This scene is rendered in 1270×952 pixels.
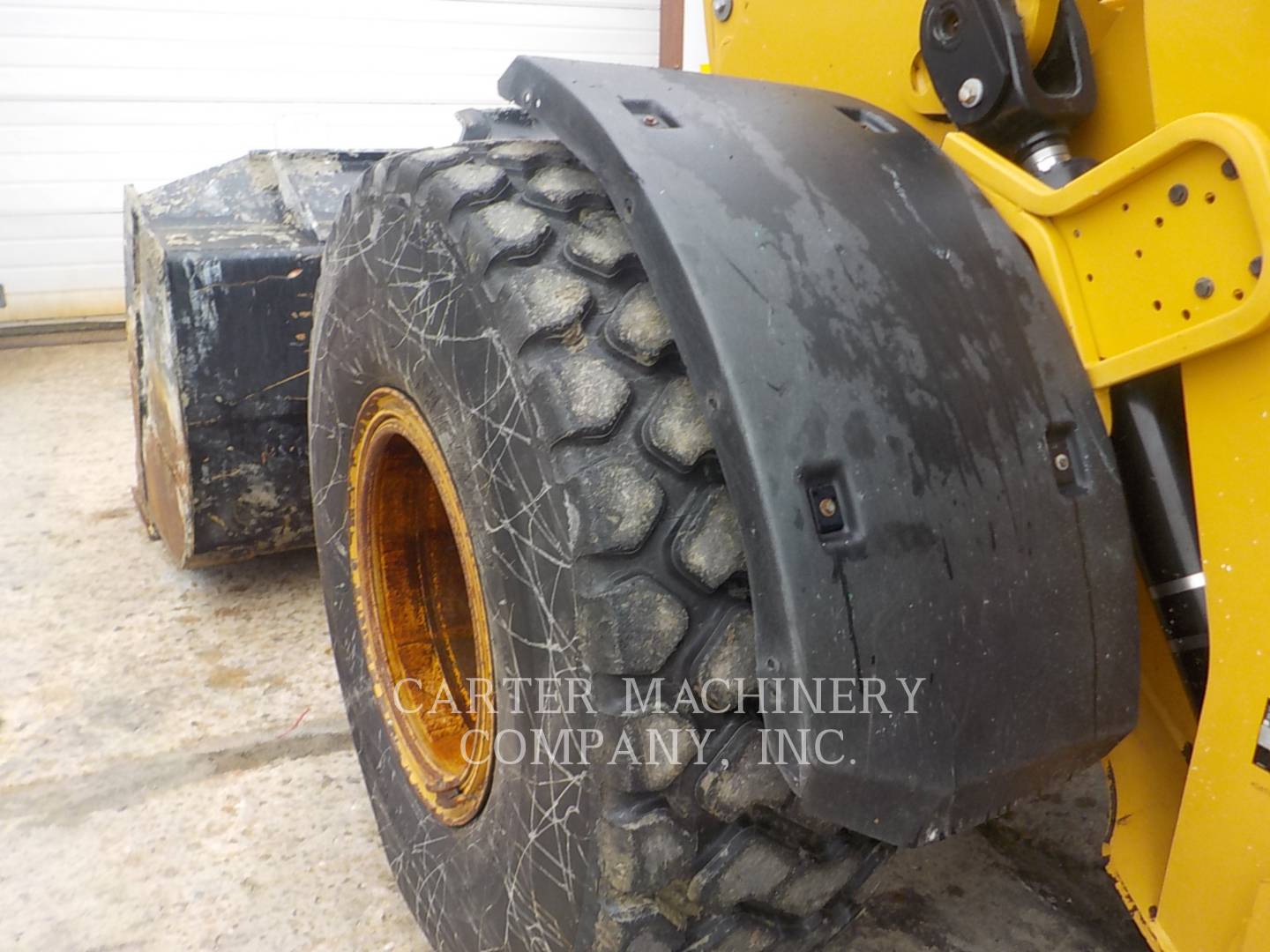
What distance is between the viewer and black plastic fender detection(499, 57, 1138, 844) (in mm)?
887

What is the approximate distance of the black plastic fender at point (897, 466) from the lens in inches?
34.9

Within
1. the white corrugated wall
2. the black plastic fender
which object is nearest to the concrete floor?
the black plastic fender

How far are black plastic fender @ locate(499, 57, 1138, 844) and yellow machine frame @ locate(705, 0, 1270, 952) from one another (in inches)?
2.7

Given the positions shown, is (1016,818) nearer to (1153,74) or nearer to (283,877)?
(283,877)

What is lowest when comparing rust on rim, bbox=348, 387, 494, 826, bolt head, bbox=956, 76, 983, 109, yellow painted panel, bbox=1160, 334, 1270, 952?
rust on rim, bbox=348, 387, 494, 826

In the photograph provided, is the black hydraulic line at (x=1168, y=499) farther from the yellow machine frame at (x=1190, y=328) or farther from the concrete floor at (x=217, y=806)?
the concrete floor at (x=217, y=806)

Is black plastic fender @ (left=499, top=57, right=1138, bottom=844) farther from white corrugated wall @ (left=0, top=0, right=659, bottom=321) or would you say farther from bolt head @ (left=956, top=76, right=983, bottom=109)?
white corrugated wall @ (left=0, top=0, right=659, bottom=321)

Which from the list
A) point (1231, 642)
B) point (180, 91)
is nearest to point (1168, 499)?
point (1231, 642)

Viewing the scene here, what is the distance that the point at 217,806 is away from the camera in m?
2.08

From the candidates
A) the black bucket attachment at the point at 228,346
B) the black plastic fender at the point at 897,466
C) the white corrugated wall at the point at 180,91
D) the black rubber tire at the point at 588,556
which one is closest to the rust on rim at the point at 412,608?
the black rubber tire at the point at 588,556

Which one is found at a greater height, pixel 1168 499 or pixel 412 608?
pixel 1168 499

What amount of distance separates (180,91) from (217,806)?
18.5 feet

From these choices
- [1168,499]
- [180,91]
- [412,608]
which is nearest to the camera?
[1168,499]

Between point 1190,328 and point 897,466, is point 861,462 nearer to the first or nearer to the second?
point 897,466
